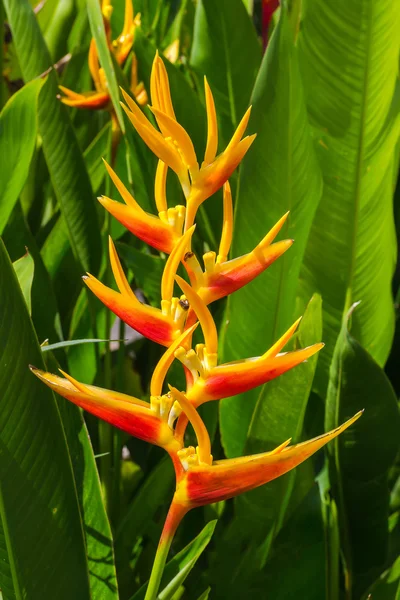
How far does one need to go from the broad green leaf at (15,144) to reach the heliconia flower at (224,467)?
0.43m

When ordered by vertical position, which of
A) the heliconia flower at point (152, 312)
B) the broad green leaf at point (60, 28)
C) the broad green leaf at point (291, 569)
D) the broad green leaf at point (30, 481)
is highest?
the broad green leaf at point (60, 28)

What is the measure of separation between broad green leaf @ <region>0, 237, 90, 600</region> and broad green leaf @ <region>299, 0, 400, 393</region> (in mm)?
374

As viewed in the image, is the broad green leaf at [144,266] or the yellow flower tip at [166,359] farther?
the broad green leaf at [144,266]

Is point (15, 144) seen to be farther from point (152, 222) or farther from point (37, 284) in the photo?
point (152, 222)

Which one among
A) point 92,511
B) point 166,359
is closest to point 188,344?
point 166,359

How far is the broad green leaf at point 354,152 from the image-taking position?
669 mm

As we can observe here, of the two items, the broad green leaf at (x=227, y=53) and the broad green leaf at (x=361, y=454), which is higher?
the broad green leaf at (x=227, y=53)

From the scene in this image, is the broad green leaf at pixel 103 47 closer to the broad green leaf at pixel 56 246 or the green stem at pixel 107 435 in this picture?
the green stem at pixel 107 435

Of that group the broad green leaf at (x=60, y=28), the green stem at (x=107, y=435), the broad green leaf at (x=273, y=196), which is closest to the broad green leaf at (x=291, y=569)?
the broad green leaf at (x=273, y=196)

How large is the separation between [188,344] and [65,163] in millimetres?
477

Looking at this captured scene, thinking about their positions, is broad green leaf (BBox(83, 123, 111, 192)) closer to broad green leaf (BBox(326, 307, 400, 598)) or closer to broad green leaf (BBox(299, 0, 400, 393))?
broad green leaf (BBox(299, 0, 400, 393))

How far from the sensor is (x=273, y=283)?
0.64 metres

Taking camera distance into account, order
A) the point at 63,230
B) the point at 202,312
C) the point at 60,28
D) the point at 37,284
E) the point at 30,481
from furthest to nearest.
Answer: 1. the point at 60,28
2. the point at 63,230
3. the point at 37,284
4. the point at 30,481
5. the point at 202,312

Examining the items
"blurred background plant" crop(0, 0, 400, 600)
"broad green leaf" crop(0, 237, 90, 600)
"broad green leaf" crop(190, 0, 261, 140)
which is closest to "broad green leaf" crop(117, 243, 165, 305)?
"blurred background plant" crop(0, 0, 400, 600)
